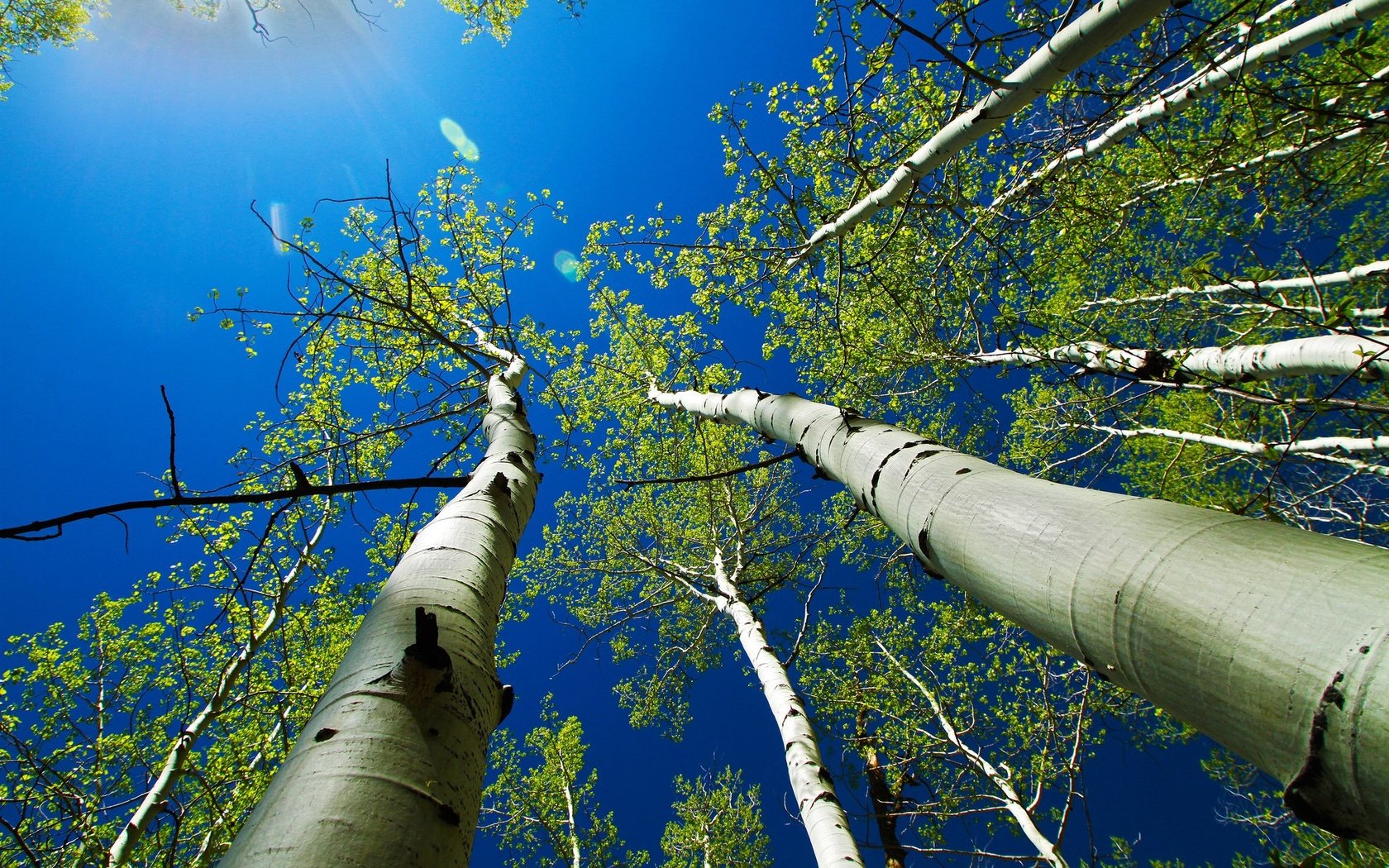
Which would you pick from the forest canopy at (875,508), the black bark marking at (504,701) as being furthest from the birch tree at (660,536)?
the black bark marking at (504,701)

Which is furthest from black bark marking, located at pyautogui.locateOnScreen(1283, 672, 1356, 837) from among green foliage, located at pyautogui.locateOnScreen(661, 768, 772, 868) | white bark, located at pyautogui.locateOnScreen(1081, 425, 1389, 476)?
green foliage, located at pyautogui.locateOnScreen(661, 768, 772, 868)

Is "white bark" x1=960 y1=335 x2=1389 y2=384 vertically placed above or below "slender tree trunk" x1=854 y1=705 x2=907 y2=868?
above

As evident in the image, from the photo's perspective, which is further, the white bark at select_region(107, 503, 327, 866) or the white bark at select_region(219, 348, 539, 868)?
the white bark at select_region(107, 503, 327, 866)

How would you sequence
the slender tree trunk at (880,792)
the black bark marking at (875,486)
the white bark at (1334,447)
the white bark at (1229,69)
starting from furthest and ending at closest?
the slender tree trunk at (880,792) → the white bark at (1334,447) → the white bark at (1229,69) → the black bark marking at (875,486)

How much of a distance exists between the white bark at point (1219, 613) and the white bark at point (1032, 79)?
2.05 meters

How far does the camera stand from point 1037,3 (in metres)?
3.78

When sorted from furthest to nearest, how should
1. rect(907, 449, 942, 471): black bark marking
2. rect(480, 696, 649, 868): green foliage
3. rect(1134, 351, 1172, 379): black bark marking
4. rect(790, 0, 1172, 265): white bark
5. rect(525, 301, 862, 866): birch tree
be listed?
rect(480, 696, 649, 868): green foliage → rect(525, 301, 862, 866): birch tree → rect(1134, 351, 1172, 379): black bark marking → rect(790, 0, 1172, 265): white bark → rect(907, 449, 942, 471): black bark marking

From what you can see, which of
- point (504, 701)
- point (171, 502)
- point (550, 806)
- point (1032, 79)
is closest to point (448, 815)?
point (504, 701)

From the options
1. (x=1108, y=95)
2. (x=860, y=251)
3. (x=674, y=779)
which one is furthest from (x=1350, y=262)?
(x=674, y=779)

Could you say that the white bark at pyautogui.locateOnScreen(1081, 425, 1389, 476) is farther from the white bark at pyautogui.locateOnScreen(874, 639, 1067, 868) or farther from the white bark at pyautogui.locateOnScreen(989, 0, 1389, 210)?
the white bark at pyautogui.locateOnScreen(874, 639, 1067, 868)

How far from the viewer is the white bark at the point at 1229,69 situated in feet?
11.5

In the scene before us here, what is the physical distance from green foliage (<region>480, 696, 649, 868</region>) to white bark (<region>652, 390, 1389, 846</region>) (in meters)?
10.3

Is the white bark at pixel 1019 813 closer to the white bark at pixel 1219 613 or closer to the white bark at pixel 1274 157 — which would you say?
the white bark at pixel 1219 613

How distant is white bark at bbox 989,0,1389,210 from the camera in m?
3.49
